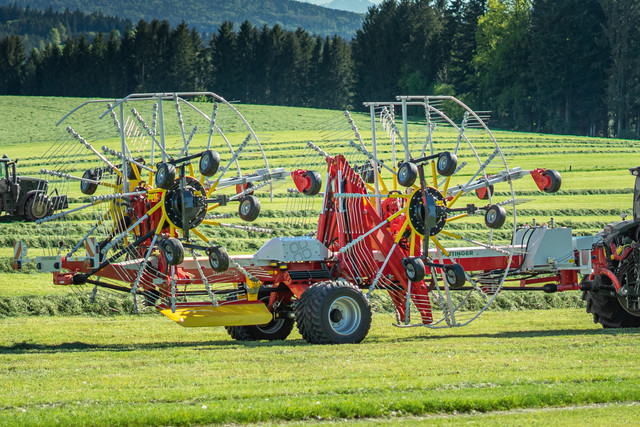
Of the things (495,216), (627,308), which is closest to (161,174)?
(495,216)

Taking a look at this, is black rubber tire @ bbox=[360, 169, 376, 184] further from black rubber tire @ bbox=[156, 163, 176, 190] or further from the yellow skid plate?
black rubber tire @ bbox=[156, 163, 176, 190]

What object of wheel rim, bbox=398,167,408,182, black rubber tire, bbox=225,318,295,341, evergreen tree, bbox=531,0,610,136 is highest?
evergreen tree, bbox=531,0,610,136

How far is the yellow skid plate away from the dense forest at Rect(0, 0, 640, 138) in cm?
8254

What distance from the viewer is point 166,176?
16625 mm

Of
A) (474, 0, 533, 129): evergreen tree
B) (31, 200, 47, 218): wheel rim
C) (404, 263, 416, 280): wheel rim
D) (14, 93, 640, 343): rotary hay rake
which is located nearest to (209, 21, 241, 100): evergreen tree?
(474, 0, 533, 129): evergreen tree

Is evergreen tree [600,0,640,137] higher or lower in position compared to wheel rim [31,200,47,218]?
higher

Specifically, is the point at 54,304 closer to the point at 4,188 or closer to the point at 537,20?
the point at 4,188

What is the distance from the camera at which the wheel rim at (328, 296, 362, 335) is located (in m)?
16.0

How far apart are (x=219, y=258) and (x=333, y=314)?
199 cm

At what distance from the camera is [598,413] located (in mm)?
10445

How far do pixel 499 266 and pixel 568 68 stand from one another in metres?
84.6

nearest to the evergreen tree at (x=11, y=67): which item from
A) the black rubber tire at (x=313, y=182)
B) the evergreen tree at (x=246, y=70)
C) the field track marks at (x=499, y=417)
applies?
the evergreen tree at (x=246, y=70)

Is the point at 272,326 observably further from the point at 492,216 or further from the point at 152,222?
the point at 492,216

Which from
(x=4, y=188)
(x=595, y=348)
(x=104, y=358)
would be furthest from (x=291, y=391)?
(x=4, y=188)
